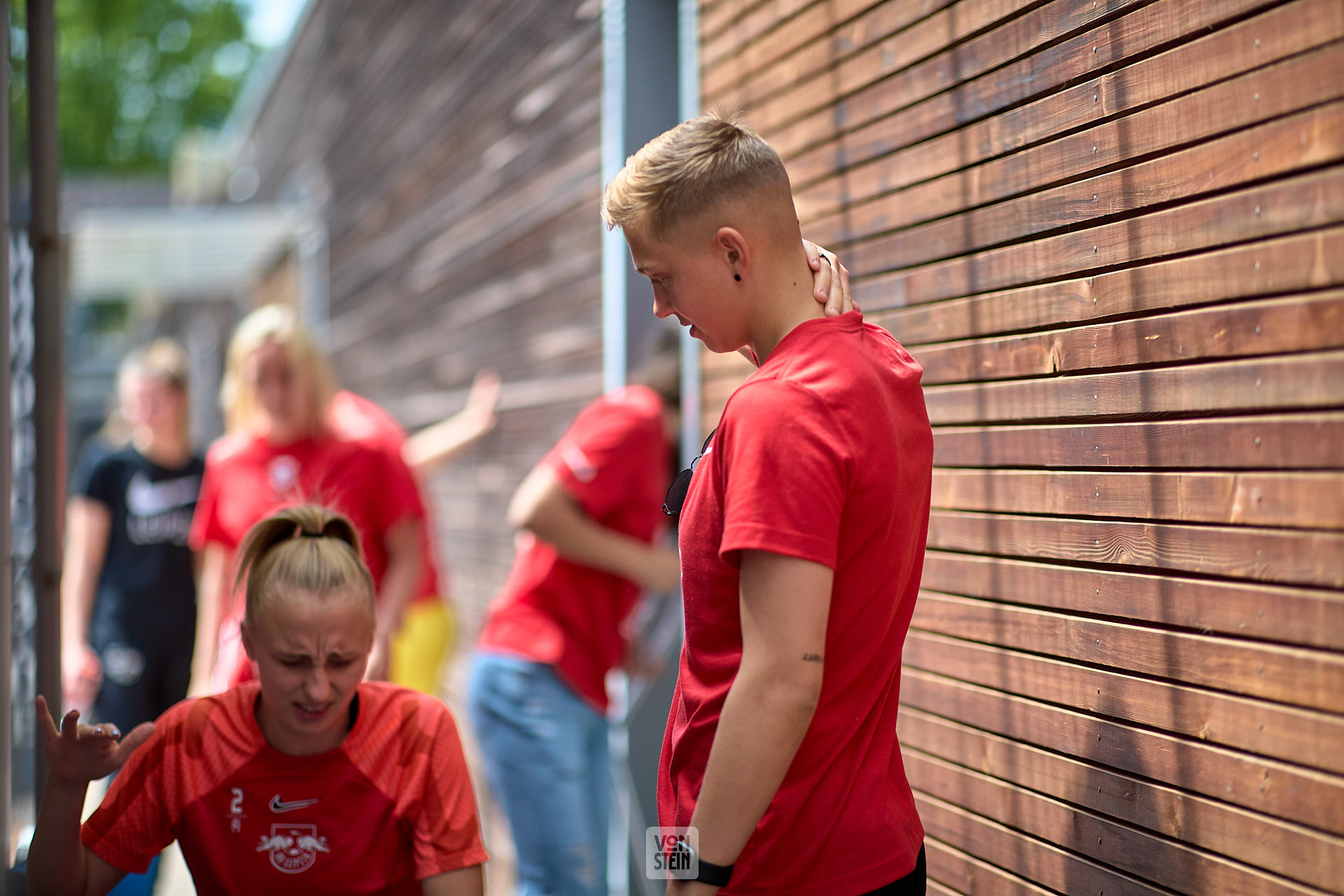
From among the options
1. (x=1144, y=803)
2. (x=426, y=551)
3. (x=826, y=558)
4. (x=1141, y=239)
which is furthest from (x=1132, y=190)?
(x=426, y=551)

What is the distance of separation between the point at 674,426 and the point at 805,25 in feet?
4.08

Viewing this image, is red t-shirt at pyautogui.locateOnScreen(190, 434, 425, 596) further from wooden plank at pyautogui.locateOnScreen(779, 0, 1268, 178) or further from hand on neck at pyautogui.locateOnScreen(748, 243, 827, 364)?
hand on neck at pyautogui.locateOnScreen(748, 243, 827, 364)

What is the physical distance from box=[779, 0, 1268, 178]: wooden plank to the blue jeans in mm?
1607

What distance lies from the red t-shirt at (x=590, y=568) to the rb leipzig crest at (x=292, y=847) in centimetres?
114

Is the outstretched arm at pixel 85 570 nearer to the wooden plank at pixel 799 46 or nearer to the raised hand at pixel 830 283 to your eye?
the wooden plank at pixel 799 46

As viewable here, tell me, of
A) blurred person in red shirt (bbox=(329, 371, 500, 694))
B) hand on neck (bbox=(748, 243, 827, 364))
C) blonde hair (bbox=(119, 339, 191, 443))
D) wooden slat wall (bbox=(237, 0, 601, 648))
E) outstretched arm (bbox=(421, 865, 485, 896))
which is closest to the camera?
hand on neck (bbox=(748, 243, 827, 364))

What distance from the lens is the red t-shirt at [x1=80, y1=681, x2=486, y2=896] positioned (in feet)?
7.42

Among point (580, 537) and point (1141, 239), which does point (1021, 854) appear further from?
point (580, 537)

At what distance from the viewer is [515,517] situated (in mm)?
3340

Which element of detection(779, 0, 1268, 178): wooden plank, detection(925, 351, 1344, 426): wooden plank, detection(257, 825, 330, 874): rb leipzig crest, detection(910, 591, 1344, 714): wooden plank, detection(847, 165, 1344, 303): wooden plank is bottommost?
detection(257, 825, 330, 874): rb leipzig crest

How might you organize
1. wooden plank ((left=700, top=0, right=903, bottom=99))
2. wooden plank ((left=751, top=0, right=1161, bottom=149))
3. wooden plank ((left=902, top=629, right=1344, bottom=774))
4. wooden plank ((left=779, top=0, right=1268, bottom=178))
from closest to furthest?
wooden plank ((left=902, top=629, right=1344, bottom=774)), wooden plank ((left=779, top=0, right=1268, bottom=178)), wooden plank ((left=751, top=0, right=1161, bottom=149)), wooden plank ((left=700, top=0, right=903, bottom=99))

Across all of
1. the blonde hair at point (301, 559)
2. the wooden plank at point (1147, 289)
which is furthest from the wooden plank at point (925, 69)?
the blonde hair at point (301, 559)

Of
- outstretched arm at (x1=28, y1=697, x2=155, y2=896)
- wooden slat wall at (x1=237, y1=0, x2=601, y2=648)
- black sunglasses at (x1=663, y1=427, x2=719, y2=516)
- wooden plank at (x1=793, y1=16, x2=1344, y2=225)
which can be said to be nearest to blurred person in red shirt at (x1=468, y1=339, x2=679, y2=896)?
wooden plank at (x1=793, y1=16, x2=1344, y2=225)

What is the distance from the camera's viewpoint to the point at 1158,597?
1.93 m
